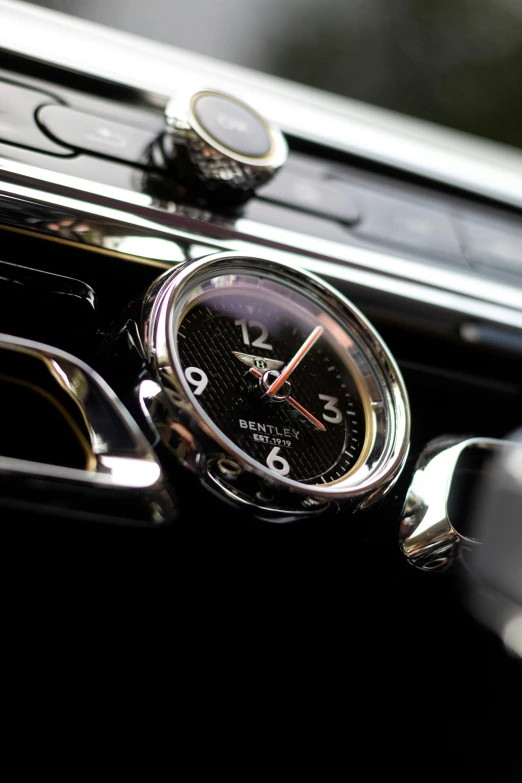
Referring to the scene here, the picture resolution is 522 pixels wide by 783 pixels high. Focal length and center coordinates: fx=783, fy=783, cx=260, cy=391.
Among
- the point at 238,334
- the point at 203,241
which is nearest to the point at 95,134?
the point at 203,241

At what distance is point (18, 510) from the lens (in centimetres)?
52

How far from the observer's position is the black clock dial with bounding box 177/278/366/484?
0.67 m

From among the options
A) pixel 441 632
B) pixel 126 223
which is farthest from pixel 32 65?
pixel 441 632

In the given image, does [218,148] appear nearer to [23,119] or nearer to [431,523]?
[23,119]

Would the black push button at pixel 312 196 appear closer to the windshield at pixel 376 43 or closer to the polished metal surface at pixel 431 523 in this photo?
the windshield at pixel 376 43

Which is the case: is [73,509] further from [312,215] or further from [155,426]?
[312,215]

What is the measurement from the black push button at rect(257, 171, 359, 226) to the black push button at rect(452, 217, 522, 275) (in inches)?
6.9

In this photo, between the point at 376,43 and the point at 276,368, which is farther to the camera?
the point at 376,43

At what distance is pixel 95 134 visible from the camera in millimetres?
846

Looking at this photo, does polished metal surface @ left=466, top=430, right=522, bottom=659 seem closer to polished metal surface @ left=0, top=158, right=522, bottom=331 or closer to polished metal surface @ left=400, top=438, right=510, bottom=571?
polished metal surface @ left=400, top=438, right=510, bottom=571

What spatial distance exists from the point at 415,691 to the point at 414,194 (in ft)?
2.16

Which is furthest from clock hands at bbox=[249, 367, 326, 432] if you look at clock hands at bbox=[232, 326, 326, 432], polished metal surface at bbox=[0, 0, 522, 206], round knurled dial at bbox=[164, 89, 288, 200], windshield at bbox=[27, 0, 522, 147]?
windshield at bbox=[27, 0, 522, 147]

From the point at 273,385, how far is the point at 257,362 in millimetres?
36

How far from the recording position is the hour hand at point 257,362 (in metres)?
0.71
